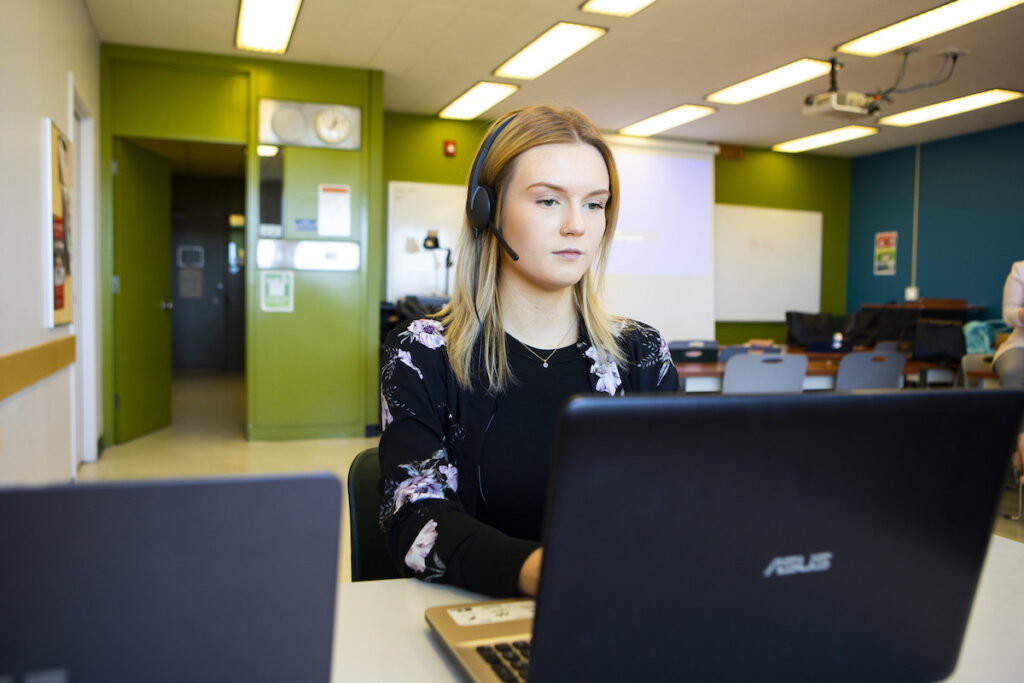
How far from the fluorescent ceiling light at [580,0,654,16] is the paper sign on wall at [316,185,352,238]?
2386 millimetres

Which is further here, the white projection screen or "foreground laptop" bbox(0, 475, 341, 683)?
the white projection screen

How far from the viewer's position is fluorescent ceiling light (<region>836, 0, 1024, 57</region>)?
475 centimetres

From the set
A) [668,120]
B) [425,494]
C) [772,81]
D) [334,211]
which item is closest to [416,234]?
[334,211]

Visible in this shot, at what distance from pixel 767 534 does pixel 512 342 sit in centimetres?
87

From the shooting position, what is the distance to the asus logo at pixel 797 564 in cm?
60

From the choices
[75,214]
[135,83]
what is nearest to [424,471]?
[75,214]

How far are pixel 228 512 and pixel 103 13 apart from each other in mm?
5772

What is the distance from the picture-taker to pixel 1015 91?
21.8 ft

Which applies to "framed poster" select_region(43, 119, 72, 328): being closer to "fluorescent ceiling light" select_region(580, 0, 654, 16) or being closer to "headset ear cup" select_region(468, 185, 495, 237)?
"headset ear cup" select_region(468, 185, 495, 237)

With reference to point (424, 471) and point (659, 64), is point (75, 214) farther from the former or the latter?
point (424, 471)

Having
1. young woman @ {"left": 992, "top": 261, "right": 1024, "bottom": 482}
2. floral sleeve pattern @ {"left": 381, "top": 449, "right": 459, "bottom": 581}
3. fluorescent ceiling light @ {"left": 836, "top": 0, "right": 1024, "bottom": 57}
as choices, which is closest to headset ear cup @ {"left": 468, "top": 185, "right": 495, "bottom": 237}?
floral sleeve pattern @ {"left": 381, "top": 449, "right": 459, "bottom": 581}

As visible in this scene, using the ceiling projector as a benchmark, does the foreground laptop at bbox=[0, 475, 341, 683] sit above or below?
below

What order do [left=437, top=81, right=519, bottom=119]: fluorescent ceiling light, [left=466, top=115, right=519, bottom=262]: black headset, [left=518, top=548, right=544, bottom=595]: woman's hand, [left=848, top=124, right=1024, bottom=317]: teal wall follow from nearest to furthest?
1. [left=518, top=548, right=544, bottom=595]: woman's hand
2. [left=466, top=115, right=519, bottom=262]: black headset
3. [left=437, top=81, right=519, bottom=119]: fluorescent ceiling light
4. [left=848, top=124, right=1024, bottom=317]: teal wall

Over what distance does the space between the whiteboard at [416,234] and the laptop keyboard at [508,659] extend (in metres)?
7.27
